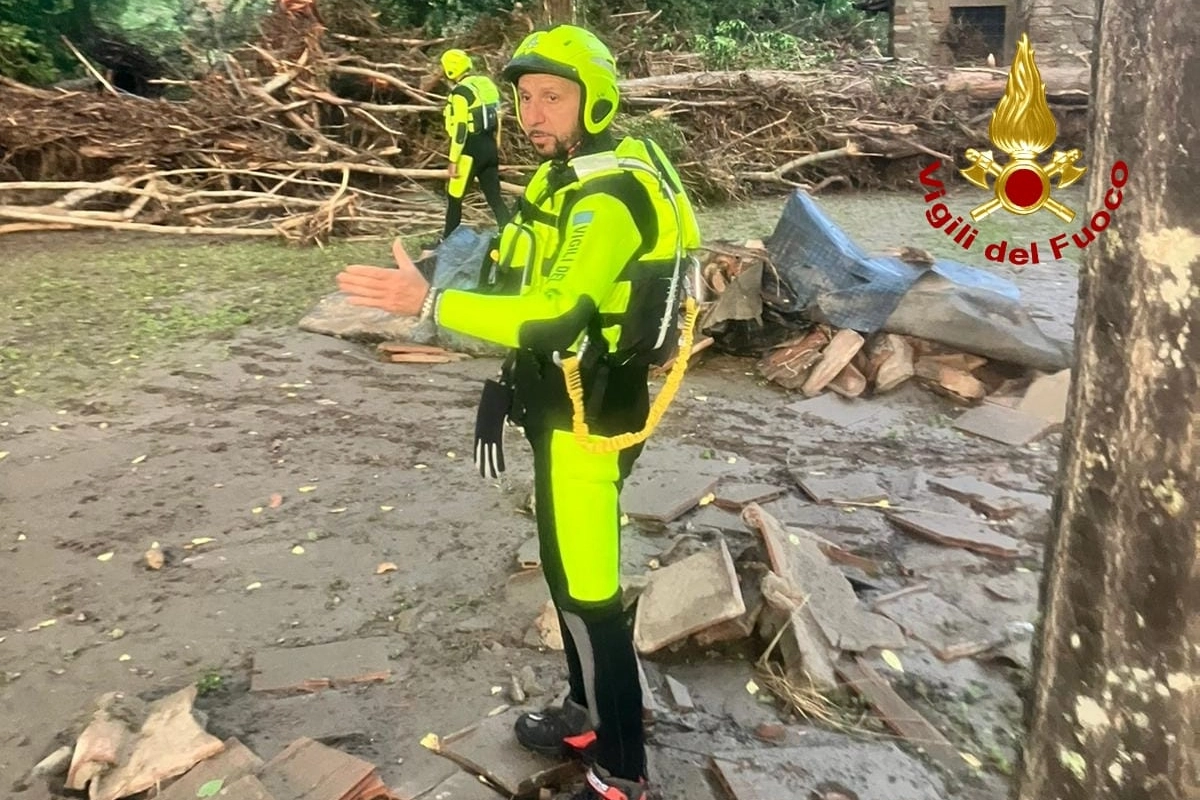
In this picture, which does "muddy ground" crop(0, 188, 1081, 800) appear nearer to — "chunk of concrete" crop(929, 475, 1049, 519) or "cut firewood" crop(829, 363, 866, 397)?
"chunk of concrete" crop(929, 475, 1049, 519)

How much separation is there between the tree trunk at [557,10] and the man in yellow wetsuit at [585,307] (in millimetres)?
11290

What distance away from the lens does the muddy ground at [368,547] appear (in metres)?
3.30

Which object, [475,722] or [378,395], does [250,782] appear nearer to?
[475,722]

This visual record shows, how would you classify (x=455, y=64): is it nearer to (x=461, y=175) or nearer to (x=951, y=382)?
(x=461, y=175)

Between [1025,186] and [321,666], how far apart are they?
293cm

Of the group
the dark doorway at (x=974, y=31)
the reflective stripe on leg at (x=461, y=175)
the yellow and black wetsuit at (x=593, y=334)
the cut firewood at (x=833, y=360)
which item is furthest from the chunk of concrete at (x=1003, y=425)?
the dark doorway at (x=974, y=31)

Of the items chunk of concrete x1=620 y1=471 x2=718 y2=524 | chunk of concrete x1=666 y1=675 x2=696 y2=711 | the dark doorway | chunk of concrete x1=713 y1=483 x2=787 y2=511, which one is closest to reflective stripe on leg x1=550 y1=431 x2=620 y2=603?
chunk of concrete x1=666 y1=675 x2=696 y2=711

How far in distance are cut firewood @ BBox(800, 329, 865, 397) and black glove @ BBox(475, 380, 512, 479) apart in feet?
13.0

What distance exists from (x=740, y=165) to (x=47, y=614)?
11048 millimetres

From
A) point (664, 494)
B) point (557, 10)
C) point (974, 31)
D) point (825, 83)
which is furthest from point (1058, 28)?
point (664, 494)

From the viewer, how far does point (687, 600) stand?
12.1 feet

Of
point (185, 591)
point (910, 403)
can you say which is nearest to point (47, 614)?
point (185, 591)

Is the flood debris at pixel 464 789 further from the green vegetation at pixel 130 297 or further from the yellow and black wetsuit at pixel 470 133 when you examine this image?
the yellow and black wetsuit at pixel 470 133

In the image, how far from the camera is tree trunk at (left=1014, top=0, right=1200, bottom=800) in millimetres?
1272
